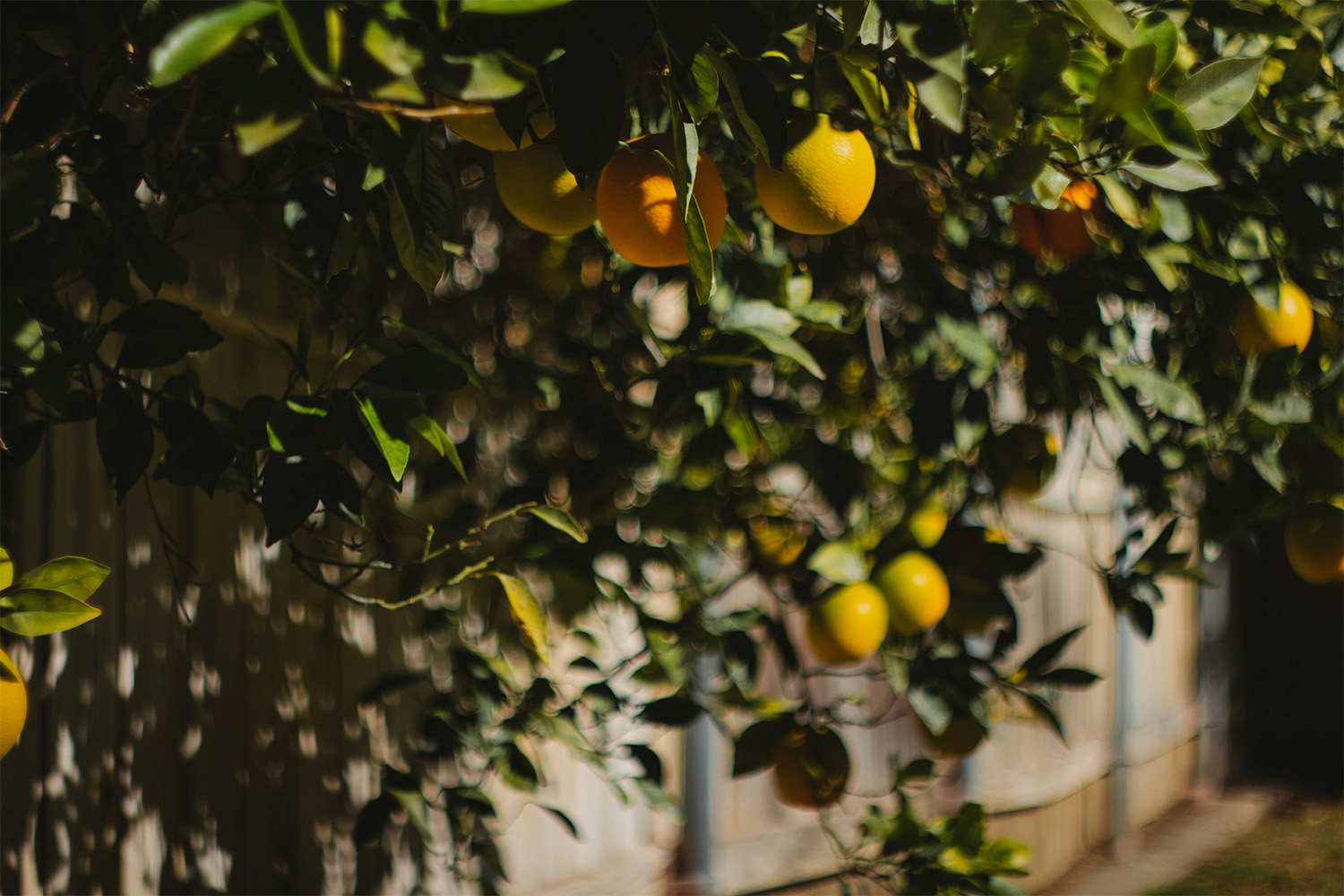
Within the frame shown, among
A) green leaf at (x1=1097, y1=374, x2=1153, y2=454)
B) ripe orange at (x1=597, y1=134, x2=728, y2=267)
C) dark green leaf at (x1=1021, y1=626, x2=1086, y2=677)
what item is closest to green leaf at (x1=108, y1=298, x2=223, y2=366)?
ripe orange at (x1=597, y1=134, x2=728, y2=267)

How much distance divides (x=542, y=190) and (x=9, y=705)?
1.70 ft

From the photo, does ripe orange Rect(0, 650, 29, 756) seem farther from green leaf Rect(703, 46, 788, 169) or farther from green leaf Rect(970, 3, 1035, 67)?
green leaf Rect(970, 3, 1035, 67)

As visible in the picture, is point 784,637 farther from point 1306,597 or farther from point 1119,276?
point 1306,597

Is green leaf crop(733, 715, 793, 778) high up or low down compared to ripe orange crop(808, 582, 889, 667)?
down

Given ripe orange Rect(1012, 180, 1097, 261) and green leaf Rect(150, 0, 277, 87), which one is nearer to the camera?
green leaf Rect(150, 0, 277, 87)

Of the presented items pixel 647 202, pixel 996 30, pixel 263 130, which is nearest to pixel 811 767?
pixel 647 202

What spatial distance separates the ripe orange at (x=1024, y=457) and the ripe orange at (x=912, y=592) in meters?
0.20

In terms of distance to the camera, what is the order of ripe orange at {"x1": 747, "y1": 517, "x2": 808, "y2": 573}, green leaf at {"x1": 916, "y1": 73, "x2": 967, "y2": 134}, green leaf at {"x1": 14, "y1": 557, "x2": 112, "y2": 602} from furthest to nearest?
ripe orange at {"x1": 747, "y1": 517, "x2": 808, "y2": 573} → green leaf at {"x1": 14, "y1": 557, "x2": 112, "y2": 602} → green leaf at {"x1": 916, "y1": 73, "x2": 967, "y2": 134}

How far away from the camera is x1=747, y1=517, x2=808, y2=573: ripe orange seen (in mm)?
1603

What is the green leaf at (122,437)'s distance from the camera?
0.78 m

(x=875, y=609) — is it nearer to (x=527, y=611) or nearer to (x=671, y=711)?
(x=671, y=711)

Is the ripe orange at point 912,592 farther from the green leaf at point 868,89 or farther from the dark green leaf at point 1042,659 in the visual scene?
the green leaf at point 868,89

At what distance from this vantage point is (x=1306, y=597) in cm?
635

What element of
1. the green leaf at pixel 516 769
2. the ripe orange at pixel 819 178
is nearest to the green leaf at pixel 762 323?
the ripe orange at pixel 819 178
